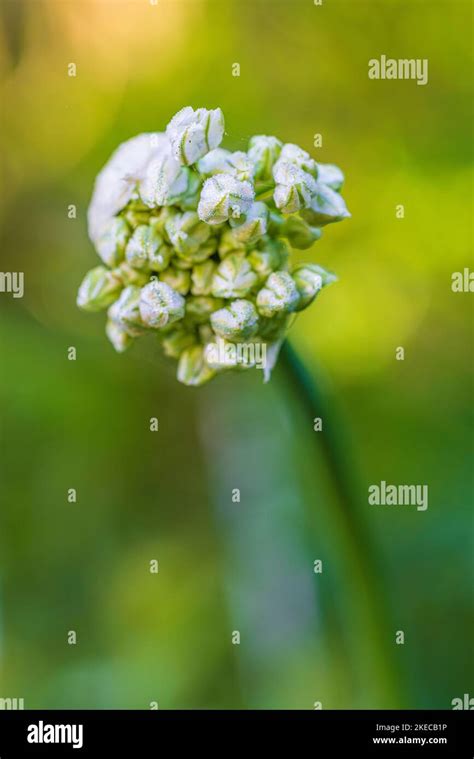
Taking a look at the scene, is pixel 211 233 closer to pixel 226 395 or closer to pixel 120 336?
pixel 120 336

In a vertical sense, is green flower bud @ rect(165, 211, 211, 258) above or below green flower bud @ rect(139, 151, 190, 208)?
below

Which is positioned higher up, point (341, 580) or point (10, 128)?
point (10, 128)

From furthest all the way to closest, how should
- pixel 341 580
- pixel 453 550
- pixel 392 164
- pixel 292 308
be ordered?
pixel 392 164 → pixel 453 550 → pixel 341 580 → pixel 292 308

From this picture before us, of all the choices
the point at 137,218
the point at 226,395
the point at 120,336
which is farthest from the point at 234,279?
the point at 226,395

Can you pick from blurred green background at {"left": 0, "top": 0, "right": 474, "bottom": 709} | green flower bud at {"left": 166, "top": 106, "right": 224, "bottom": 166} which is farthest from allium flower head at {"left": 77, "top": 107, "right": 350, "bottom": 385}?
blurred green background at {"left": 0, "top": 0, "right": 474, "bottom": 709}

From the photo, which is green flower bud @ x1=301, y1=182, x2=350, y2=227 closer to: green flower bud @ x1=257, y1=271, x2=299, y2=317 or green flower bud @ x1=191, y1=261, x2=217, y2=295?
green flower bud @ x1=257, y1=271, x2=299, y2=317

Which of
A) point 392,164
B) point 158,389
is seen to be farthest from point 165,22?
point 158,389

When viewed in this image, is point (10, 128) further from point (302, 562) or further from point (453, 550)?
point (453, 550)
